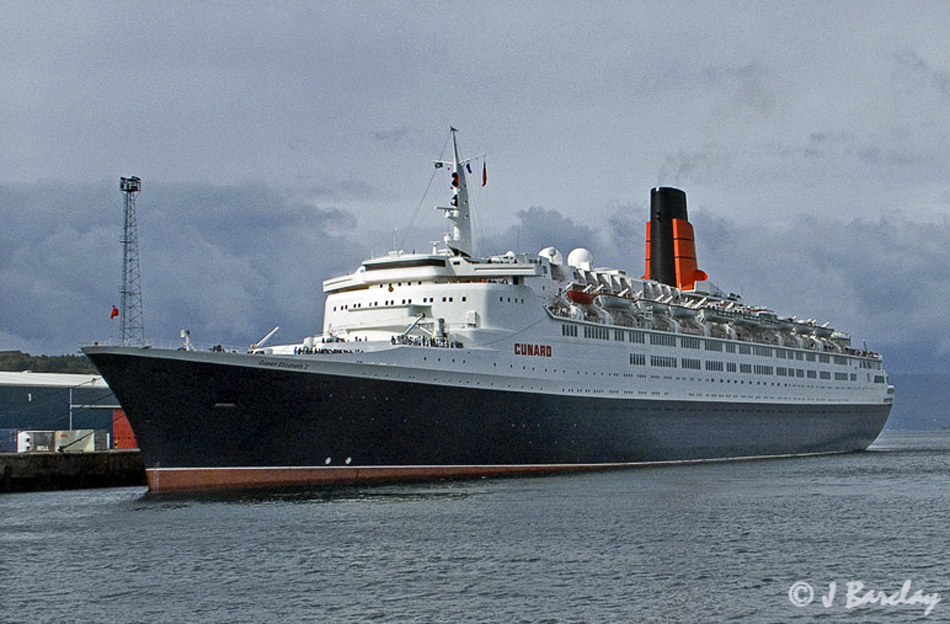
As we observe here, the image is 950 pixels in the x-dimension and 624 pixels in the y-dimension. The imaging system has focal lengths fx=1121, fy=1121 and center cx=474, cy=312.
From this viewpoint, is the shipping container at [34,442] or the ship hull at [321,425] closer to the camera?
the ship hull at [321,425]

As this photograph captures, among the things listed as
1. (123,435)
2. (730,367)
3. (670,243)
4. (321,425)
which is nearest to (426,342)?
(321,425)

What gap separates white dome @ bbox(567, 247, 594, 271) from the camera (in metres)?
53.3

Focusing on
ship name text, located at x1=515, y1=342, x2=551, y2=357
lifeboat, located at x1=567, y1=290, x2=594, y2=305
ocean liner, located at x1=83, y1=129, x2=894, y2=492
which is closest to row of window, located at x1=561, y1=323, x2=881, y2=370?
ocean liner, located at x1=83, y1=129, x2=894, y2=492

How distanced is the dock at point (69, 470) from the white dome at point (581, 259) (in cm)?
2170

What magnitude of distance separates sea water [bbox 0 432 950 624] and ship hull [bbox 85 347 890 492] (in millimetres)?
1165

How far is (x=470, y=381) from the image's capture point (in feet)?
132

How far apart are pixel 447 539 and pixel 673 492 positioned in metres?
12.4

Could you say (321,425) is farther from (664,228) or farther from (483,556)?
(664,228)

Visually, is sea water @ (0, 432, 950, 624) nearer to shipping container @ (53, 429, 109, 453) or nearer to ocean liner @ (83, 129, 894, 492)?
ocean liner @ (83, 129, 894, 492)

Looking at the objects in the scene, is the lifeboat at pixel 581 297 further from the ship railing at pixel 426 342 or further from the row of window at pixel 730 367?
the ship railing at pixel 426 342

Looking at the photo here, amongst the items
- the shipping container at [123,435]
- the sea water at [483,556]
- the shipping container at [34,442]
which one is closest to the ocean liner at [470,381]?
the sea water at [483,556]

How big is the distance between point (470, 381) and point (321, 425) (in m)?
6.29

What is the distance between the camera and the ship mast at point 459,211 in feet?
152

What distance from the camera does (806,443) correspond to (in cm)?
6469
